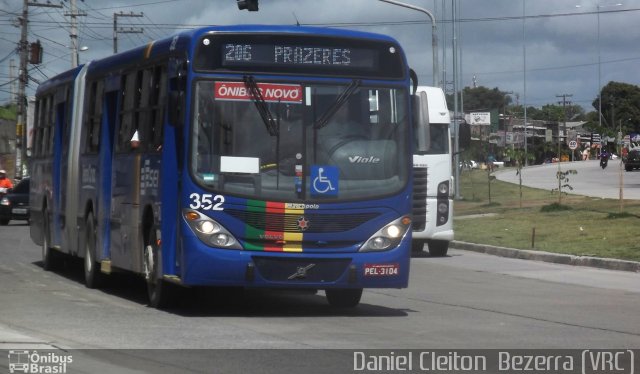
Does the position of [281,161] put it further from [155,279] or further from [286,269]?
[155,279]

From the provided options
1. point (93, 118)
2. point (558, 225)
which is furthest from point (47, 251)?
point (558, 225)

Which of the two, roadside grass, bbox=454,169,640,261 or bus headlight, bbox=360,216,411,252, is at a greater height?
bus headlight, bbox=360,216,411,252

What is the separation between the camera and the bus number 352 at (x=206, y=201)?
12.7 meters

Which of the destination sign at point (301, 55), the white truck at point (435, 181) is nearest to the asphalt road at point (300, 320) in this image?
the destination sign at point (301, 55)

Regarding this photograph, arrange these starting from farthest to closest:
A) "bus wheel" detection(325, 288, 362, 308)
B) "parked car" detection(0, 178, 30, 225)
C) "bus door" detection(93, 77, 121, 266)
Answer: "parked car" detection(0, 178, 30, 225) → "bus door" detection(93, 77, 121, 266) → "bus wheel" detection(325, 288, 362, 308)

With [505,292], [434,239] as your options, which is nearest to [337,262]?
[505,292]

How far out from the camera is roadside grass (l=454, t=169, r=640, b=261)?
2467 cm

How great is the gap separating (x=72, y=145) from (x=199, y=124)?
6412 millimetres

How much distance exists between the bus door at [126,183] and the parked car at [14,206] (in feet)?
77.8

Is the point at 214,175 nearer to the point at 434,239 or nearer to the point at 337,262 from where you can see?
the point at 337,262

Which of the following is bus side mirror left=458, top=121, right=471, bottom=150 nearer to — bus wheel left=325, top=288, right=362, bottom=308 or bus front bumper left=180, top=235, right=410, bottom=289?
bus wheel left=325, top=288, right=362, bottom=308

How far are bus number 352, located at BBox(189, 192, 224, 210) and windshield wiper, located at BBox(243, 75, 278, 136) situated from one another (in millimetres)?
935

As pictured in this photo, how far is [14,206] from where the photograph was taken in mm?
39000

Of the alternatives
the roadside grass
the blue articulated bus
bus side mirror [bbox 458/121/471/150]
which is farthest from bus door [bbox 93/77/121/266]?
the roadside grass
